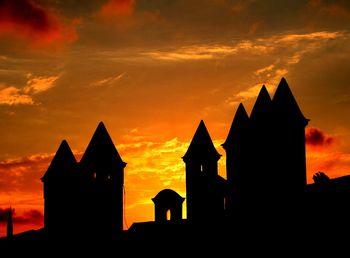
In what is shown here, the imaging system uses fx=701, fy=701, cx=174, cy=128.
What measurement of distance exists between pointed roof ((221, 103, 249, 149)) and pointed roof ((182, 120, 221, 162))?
756 mm

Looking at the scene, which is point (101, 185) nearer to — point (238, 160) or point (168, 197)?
point (168, 197)

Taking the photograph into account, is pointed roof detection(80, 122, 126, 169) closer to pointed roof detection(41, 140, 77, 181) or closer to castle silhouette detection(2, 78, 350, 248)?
castle silhouette detection(2, 78, 350, 248)

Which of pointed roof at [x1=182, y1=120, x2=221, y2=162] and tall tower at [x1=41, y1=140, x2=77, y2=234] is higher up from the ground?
pointed roof at [x1=182, y1=120, x2=221, y2=162]

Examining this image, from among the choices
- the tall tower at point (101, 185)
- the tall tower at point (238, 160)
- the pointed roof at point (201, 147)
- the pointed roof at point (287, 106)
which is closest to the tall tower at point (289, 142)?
the pointed roof at point (287, 106)

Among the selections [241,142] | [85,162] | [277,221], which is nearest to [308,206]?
[277,221]

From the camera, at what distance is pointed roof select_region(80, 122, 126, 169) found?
3816cm

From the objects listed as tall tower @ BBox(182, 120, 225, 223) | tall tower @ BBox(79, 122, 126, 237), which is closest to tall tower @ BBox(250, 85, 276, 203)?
tall tower @ BBox(182, 120, 225, 223)

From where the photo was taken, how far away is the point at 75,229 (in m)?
38.1

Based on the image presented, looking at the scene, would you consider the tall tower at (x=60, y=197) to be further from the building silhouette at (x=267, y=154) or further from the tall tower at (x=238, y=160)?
the building silhouette at (x=267, y=154)

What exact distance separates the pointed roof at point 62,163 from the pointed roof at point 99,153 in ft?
2.18

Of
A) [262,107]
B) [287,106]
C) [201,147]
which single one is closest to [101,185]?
[201,147]

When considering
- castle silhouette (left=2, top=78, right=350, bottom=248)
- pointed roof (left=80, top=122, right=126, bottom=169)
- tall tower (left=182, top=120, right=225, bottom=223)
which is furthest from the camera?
pointed roof (left=80, top=122, right=126, bottom=169)

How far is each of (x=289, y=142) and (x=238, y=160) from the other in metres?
3.03

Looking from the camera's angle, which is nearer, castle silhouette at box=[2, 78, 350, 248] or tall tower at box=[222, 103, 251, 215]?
castle silhouette at box=[2, 78, 350, 248]
